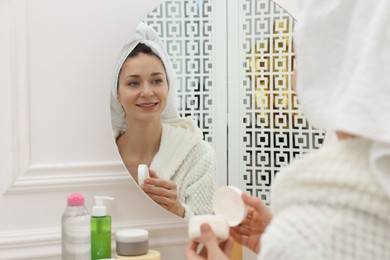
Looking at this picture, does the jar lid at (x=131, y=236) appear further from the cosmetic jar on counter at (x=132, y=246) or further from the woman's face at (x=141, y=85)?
the woman's face at (x=141, y=85)

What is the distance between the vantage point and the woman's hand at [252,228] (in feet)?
3.88

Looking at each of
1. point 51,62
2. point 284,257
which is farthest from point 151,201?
point 284,257

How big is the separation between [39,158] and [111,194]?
0.61 feet

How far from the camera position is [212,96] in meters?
1.48

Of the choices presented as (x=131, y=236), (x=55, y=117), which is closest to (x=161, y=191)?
(x=131, y=236)

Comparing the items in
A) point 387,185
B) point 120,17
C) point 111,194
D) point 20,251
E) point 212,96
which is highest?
point 120,17

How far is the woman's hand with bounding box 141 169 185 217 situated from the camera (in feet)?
4.76

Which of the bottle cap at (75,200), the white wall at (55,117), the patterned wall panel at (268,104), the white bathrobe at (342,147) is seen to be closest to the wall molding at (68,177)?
the white wall at (55,117)

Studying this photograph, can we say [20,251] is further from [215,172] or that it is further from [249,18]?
[249,18]

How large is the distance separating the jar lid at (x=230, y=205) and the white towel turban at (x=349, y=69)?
1.52ft

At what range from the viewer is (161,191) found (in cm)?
146

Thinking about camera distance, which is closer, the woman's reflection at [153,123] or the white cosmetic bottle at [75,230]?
the white cosmetic bottle at [75,230]

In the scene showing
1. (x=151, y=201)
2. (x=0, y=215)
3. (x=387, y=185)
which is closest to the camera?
(x=387, y=185)

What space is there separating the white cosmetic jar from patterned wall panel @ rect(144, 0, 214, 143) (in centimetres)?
32
